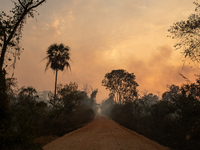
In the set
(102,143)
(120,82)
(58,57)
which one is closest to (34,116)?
(102,143)

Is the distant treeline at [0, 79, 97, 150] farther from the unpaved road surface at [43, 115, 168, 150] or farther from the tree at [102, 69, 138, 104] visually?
the tree at [102, 69, 138, 104]

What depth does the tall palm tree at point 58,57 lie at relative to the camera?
67.5 feet

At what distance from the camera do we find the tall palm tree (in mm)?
20562

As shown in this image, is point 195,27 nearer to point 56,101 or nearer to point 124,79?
point 56,101

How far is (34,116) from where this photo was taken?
32.5ft

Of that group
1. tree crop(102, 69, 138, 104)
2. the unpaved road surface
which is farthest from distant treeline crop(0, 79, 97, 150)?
tree crop(102, 69, 138, 104)

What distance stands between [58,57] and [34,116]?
13.0 meters

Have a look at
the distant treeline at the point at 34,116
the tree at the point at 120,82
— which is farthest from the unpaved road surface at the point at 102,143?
the tree at the point at 120,82

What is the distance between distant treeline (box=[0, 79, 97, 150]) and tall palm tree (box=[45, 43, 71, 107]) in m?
4.82

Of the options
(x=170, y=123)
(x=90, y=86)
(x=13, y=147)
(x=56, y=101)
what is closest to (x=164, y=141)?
(x=170, y=123)

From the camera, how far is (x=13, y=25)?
819cm

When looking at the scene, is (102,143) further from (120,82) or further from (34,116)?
(120,82)

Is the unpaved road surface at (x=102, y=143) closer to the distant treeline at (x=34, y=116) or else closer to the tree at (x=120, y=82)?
the distant treeline at (x=34, y=116)

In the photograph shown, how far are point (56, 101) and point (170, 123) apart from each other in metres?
13.0
